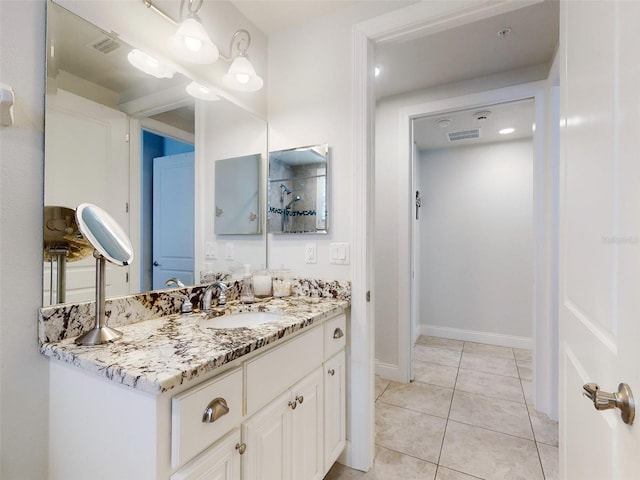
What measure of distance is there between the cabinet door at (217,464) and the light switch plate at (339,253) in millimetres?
947

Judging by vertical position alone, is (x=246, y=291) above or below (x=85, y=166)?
below

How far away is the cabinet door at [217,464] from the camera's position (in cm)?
77

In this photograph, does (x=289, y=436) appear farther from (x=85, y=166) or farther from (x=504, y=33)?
(x=504, y=33)

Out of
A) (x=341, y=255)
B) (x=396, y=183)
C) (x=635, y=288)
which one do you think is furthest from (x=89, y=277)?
(x=396, y=183)

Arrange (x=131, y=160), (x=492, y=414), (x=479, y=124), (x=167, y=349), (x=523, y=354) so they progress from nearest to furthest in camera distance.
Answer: (x=167, y=349) → (x=131, y=160) → (x=492, y=414) → (x=479, y=124) → (x=523, y=354)

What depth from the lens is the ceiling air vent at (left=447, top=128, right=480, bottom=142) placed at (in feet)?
10.4

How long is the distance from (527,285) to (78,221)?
397 cm

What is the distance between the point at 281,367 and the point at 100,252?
709 millimetres

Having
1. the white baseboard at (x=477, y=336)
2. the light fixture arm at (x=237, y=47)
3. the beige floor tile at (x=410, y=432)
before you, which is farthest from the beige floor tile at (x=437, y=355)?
the light fixture arm at (x=237, y=47)

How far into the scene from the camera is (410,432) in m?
1.93

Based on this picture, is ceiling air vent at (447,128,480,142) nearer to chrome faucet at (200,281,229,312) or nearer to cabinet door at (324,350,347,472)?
cabinet door at (324,350,347,472)

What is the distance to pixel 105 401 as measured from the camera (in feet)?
2.63

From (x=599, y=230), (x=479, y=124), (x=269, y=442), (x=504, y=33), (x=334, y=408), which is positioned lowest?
(x=334, y=408)

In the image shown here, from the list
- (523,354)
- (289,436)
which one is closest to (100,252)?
(289,436)
